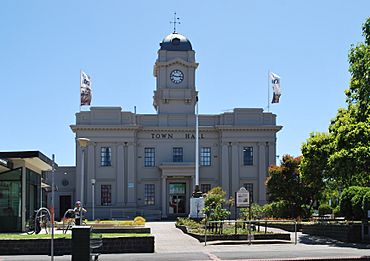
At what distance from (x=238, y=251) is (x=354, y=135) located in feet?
24.7

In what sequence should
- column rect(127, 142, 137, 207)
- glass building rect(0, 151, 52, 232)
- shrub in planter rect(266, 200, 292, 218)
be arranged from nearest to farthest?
glass building rect(0, 151, 52, 232) < shrub in planter rect(266, 200, 292, 218) < column rect(127, 142, 137, 207)

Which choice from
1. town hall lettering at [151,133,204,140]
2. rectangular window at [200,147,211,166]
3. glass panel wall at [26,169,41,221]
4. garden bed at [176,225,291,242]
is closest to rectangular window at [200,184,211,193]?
rectangular window at [200,147,211,166]

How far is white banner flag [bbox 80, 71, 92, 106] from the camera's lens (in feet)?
191

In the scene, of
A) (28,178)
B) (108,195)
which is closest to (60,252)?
(28,178)

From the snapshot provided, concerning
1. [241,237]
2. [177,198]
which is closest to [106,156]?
[177,198]

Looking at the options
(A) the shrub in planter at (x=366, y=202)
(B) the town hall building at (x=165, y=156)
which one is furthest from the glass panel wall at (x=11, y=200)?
(B) the town hall building at (x=165, y=156)

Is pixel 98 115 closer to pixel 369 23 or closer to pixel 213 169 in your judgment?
pixel 213 169

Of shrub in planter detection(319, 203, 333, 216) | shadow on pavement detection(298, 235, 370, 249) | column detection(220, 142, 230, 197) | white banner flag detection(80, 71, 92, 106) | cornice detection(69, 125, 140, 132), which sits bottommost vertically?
shrub in planter detection(319, 203, 333, 216)

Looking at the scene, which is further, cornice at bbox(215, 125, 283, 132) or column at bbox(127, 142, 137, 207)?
cornice at bbox(215, 125, 283, 132)

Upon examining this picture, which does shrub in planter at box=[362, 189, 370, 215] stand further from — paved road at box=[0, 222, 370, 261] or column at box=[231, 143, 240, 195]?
column at box=[231, 143, 240, 195]

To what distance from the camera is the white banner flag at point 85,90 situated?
191 feet

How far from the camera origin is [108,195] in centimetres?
5875

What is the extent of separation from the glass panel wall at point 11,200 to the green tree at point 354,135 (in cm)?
1471

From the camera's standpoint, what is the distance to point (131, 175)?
5900 centimetres
